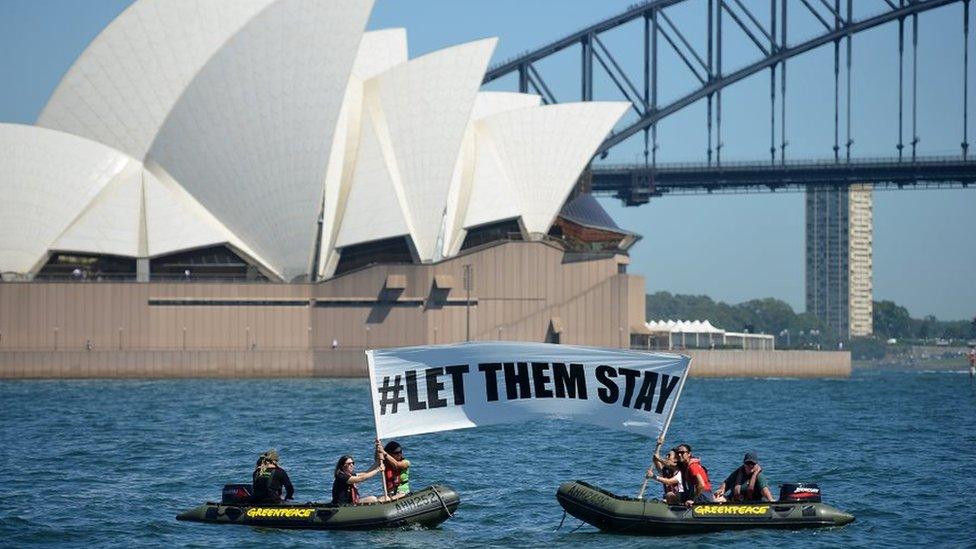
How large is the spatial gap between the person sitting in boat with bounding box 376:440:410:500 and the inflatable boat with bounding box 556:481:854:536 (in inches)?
92.6

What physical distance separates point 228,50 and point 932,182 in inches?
1930

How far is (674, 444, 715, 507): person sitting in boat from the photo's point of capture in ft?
83.2

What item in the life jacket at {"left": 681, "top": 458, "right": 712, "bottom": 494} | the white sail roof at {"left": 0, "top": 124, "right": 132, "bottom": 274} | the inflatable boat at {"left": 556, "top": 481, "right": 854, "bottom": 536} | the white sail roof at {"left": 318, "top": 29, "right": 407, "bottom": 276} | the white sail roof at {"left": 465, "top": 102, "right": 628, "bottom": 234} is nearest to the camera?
A: the inflatable boat at {"left": 556, "top": 481, "right": 854, "bottom": 536}

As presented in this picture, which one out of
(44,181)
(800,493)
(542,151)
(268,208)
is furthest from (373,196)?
(800,493)

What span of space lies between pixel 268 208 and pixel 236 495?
51.3 metres

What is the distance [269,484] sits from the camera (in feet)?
85.4

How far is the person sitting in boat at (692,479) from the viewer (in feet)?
83.2

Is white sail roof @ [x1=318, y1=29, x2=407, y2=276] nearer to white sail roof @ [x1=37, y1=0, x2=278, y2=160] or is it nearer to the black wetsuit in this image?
white sail roof @ [x1=37, y1=0, x2=278, y2=160]

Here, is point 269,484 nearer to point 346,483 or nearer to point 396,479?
point 346,483

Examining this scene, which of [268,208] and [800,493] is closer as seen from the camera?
[800,493]

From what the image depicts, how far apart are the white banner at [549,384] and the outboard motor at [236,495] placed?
278cm

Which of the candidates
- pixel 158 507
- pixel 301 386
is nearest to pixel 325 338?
pixel 301 386

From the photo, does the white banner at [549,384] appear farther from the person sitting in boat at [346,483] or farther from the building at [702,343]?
the building at [702,343]

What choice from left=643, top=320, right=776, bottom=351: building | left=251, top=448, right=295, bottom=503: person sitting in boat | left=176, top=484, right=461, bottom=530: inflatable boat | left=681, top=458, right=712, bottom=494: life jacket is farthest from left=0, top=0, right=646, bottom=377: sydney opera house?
left=681, top=458, right=712, bottom=494: life jacket
